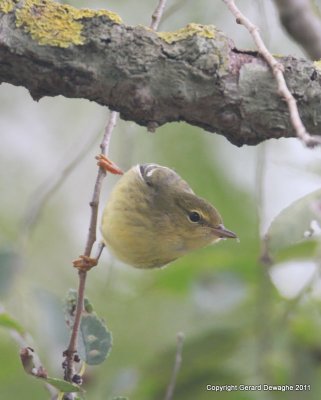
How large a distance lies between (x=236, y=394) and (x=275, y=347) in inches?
13.1

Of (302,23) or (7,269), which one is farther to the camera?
(302,23)

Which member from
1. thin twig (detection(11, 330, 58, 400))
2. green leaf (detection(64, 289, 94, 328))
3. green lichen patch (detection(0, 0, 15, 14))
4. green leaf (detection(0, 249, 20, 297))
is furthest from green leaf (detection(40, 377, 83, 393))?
green lichen patch (detection(0, 0, 15, 14))

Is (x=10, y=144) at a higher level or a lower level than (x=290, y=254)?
higher

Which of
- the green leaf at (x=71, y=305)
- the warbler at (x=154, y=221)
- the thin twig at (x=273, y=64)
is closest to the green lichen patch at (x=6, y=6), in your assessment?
the thin twig at (x=273, y=64)

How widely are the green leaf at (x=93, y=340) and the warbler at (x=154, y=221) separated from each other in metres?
1.04

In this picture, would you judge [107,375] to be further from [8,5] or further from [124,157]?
[8,5]

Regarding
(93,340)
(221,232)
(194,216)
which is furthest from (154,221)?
(93,340)

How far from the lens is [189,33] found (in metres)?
2.03

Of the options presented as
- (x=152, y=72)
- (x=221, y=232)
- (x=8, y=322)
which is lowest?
(x=8, y=322)

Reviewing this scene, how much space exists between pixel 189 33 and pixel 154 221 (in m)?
1.36

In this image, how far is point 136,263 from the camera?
3.14 metres

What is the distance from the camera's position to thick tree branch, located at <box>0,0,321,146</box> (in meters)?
1.89

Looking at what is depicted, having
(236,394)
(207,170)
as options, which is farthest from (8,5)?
(207,170)
